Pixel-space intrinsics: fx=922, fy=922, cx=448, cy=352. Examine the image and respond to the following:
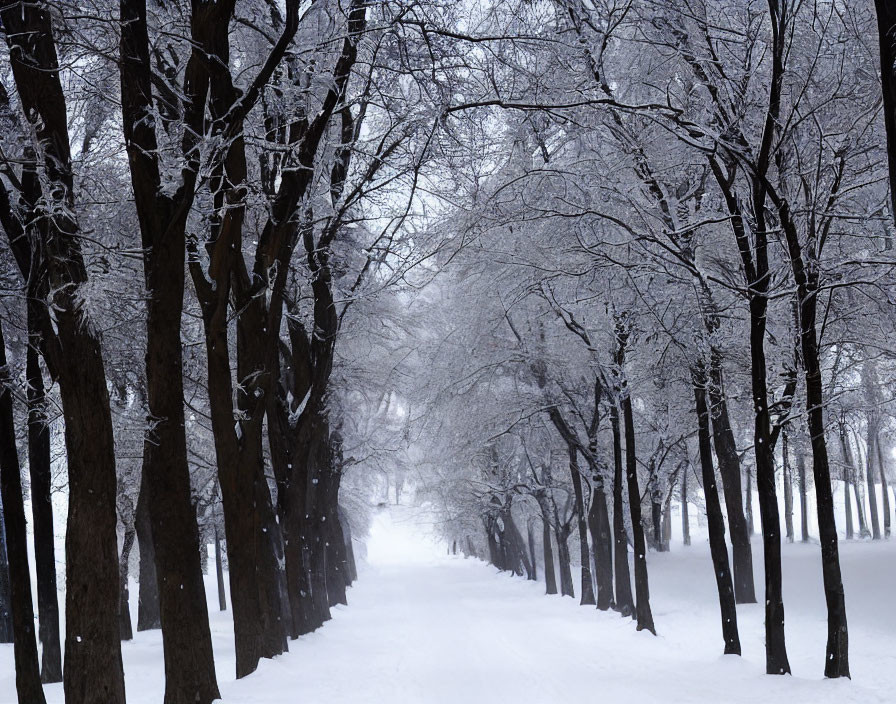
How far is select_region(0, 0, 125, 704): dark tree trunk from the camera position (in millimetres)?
7461

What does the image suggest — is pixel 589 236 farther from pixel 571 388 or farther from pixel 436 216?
pixel 571 388

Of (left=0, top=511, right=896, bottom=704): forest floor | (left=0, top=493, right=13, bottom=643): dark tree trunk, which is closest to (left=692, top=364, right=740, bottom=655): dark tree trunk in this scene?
(left=0, top=511, right=896, bottom=704): forest floor

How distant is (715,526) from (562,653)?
10.5 ft

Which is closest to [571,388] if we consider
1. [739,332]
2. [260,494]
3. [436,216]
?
[739,332]

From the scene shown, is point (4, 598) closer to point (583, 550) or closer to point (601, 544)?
point (601, 544)

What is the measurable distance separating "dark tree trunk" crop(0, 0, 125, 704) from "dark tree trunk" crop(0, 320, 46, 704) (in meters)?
2.88

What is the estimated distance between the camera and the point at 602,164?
1275cm

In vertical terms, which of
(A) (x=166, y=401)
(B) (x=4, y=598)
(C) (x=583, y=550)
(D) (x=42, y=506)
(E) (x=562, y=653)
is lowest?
(C) (x=583, y=550)

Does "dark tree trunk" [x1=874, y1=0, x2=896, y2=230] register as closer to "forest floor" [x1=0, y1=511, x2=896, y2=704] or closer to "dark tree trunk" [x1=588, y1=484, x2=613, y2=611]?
"forest floor" [x1=0, y1=511, x2=896, y2=704]

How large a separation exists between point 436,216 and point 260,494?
5069 mm

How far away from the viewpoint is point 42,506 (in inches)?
490

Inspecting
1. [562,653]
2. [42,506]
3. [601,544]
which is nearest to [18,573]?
[42,506]

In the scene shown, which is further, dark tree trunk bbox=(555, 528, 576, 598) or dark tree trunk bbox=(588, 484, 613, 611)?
dark tree trunk bbox=(555, 528, 576, 598)

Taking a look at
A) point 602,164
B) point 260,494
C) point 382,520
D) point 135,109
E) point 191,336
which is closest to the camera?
point 135,109
